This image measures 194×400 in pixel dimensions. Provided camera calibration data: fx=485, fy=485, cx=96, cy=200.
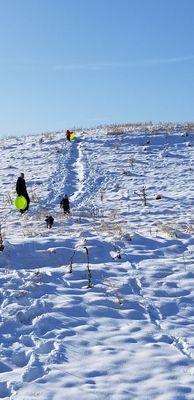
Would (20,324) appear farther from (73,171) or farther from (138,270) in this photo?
(73,171)

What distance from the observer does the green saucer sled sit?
15.4 metres

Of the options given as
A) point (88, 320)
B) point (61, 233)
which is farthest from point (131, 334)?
point (61, 233)

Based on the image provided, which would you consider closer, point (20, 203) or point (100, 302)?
point (100, 302)

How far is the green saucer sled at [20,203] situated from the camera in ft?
50.5

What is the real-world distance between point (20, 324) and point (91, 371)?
58.8 inches

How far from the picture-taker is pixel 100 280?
313 inches

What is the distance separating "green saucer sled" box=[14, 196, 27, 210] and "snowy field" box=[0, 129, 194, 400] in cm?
21

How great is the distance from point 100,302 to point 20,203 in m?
8.84

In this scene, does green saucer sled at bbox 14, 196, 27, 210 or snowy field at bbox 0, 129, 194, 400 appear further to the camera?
green saucer sled at bbox 14, 196, 27, 210

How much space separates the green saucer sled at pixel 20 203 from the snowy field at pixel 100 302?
0.70 ft

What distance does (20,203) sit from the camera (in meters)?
15.5

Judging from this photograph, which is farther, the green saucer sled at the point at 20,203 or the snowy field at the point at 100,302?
the green saucer sled at the point at 20,203

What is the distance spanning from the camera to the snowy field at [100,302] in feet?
16.9

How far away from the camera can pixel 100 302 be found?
7.12m
